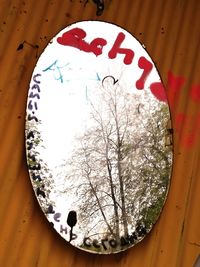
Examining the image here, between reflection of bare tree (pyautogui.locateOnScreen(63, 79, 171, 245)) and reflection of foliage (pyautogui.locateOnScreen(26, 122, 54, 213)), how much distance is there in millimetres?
73

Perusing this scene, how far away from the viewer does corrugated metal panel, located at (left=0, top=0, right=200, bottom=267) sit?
45.6 inches

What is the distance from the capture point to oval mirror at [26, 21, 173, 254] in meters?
1.18

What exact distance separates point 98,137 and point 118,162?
10 centimetres

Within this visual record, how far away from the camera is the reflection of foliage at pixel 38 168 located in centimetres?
115

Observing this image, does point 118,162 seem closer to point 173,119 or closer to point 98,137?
point 98,137

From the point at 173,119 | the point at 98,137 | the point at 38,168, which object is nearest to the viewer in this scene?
the point at 38,168

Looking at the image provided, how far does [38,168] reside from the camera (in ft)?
3.83

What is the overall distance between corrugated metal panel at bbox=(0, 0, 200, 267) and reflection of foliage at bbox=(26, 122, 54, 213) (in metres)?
0.03

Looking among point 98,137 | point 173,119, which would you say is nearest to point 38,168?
point 98,137

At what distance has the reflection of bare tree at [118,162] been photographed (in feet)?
3.97

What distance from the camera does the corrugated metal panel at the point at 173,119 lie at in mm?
1159

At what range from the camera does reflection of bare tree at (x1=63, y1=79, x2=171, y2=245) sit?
121cm

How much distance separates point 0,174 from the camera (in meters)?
1.17

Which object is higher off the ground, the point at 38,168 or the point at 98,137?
the point at 98,137
